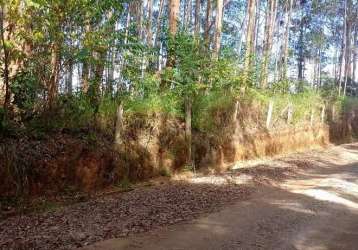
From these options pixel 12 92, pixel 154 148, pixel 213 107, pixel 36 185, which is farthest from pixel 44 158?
pixel 213 107

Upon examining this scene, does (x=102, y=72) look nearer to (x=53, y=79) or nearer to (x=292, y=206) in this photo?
(x=53, y=79)

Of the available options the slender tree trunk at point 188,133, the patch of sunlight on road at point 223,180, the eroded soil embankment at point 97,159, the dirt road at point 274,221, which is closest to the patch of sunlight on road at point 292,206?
the dirt road at point 274,221

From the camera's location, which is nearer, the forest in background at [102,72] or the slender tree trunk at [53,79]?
the forest in background at [102,72]

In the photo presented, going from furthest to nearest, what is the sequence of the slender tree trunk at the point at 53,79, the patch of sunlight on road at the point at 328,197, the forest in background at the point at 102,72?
1. the slender tree trunk at the point at 53,79
2. the patch of sunlight on road at the point at 328,197
3. the forest in background at the point at 102,72

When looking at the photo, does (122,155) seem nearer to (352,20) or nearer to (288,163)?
(288,163)

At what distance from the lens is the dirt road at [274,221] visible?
18.6 ft

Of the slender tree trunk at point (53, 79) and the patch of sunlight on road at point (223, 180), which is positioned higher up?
the slender tree trunk at point (53, 79)

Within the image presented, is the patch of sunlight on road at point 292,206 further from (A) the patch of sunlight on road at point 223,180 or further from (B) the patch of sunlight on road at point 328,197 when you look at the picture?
(A) the patch of sunlight on road at point 223,180

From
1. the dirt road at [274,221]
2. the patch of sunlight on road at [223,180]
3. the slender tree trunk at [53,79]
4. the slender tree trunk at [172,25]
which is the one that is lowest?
the dirt road at [274,221]

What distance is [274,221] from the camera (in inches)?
267

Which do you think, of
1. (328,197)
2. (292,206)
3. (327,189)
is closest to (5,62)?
(292,206)

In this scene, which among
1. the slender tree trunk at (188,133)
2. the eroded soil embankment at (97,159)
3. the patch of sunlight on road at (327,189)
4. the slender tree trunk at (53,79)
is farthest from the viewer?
the slender tree trunk at (188,133)

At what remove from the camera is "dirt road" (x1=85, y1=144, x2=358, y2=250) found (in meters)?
5.66

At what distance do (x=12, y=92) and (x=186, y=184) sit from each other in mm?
4048
